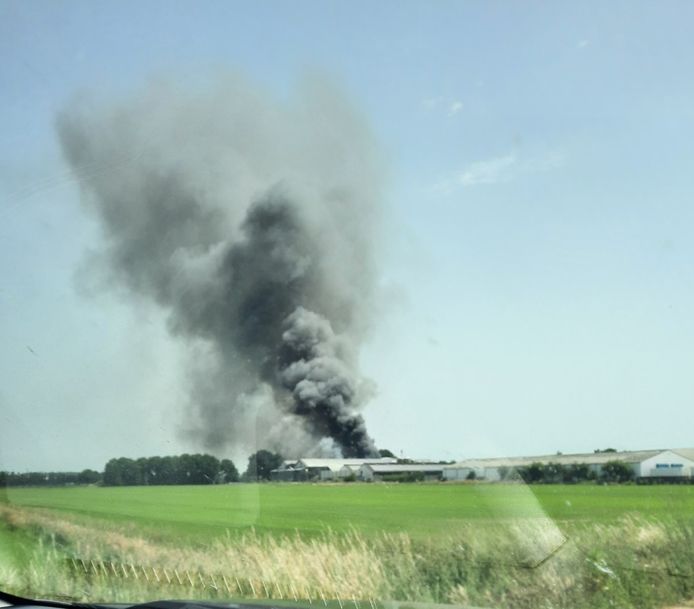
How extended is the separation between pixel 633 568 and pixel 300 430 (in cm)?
258

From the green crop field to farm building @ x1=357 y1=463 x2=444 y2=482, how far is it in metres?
0.07

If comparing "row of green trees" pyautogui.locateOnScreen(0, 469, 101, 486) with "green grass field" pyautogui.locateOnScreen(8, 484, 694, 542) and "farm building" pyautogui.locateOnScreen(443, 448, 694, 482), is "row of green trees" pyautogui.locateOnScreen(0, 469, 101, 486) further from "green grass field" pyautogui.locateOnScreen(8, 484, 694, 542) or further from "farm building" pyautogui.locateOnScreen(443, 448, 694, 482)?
"farm building" pyautogui.locateOnScreen(443, 448, 694, 482)

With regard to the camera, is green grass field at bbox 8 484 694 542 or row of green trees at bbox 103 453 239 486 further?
row of green trees at bbox 103 453 239 486

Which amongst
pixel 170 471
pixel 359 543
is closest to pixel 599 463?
pixel 359 543

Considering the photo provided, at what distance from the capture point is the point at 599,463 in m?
5.41

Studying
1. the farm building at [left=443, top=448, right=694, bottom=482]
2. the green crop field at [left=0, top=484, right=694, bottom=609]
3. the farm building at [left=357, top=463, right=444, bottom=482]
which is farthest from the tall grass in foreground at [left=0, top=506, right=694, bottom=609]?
the farm building at [left=357, top=463, right=444, bottom=482]

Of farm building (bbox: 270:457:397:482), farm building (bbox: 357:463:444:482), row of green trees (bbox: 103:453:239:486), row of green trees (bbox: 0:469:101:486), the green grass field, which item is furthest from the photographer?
row of green trees (bbox: 0:469:101:486)

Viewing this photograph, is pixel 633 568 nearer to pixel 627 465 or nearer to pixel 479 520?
pixel 627 465

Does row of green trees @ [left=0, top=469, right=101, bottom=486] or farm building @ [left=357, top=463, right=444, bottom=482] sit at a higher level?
row of green trees @ [left=0, top=469, right=101, bottom=486]

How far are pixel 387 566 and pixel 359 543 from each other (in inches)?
13.6

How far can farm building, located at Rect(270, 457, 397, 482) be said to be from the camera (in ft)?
21.6

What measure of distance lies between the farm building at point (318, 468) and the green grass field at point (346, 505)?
6 centimetres

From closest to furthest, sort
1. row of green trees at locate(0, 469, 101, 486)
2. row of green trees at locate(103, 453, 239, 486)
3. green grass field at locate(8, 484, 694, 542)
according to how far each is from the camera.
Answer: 1. green grass field at locate(8, 484, 694, 542)
2. row of green trees at locate(103, 453, 239, 486)
3. row of green trees at locate(0, 469, 101, 486)

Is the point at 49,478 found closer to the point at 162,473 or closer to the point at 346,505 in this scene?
the point at 162,473
